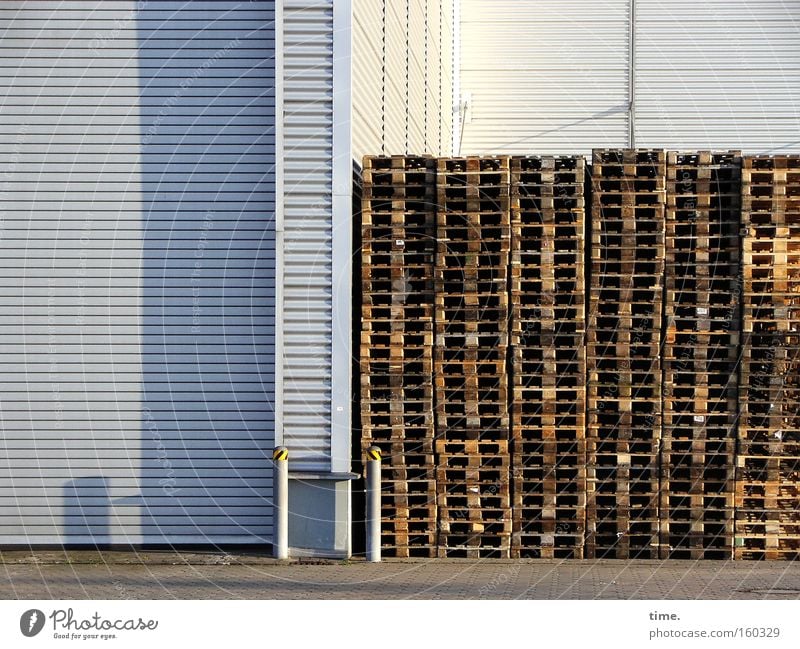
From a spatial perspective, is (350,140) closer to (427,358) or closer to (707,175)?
(427,358)

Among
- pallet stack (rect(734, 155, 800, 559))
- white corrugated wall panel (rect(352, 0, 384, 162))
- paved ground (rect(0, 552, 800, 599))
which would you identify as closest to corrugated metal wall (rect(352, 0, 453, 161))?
white corrugated wall panel (rect(352, 0, 384, 162))

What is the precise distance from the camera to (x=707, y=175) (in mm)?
15734

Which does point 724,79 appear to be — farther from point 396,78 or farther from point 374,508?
point 374,508

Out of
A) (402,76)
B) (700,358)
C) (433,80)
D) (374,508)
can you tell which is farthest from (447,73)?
(374,508)

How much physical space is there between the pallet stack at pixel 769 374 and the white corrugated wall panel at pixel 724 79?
38.8 ft

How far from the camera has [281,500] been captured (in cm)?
1524

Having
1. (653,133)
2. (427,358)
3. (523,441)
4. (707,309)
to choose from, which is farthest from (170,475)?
(653,133)

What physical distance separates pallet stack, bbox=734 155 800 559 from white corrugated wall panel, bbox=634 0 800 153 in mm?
11824

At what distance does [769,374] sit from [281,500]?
709 cm

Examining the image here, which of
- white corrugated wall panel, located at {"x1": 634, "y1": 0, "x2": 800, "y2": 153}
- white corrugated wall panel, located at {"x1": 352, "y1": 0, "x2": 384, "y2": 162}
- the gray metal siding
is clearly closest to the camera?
white corrugated wall panel, located at {"x1": 352, "y1": 0, "x2": 384, "y2": 162}

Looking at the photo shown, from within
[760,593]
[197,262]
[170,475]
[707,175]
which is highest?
[707,175]

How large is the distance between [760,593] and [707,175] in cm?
594

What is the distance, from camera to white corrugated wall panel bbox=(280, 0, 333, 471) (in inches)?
611

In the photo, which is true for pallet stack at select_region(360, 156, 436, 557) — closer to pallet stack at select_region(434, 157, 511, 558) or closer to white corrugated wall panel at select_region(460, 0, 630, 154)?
pallet stack at select_region(434, 157, 511, 558)
